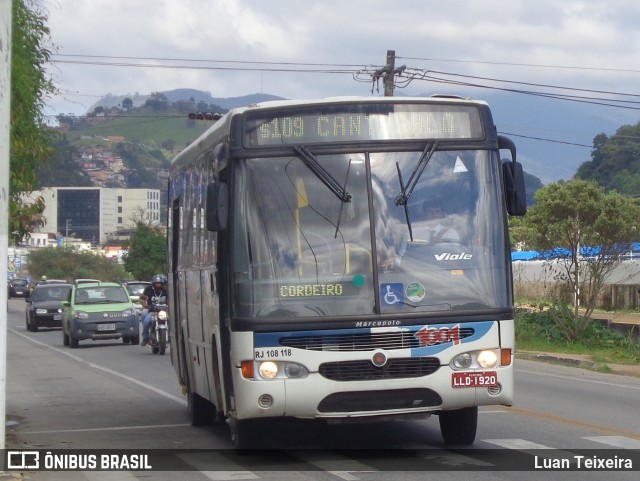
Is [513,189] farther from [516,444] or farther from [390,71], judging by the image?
[390,71]

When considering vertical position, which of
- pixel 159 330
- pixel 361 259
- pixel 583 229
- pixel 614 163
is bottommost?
pixel 159 330

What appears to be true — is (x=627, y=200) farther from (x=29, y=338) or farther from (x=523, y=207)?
(x=29, y=338)

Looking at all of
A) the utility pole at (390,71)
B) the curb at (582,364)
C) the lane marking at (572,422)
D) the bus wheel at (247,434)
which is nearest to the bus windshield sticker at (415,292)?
the bus wheel at (247,434)

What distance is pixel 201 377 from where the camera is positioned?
12.8 m

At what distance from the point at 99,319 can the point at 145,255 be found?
→ 49.4m

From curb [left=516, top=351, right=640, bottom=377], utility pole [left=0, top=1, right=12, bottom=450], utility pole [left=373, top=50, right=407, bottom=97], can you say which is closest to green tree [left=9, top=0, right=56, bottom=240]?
utility pole [left=0, top=1, right=12, bottom=450]

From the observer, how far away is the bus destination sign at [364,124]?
10656 mm

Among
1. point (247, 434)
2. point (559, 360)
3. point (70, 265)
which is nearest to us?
point (247, 434)

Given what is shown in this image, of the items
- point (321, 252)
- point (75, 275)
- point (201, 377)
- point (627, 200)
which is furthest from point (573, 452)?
point (75, 275)

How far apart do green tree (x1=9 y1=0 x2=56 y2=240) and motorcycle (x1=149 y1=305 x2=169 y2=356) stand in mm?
14016

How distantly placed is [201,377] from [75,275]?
359 ft

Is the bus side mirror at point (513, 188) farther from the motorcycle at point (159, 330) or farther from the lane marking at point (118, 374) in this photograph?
the motorcycle at point (159, 330)

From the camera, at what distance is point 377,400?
10297mm

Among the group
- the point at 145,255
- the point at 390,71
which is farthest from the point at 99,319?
the point at 145,255
